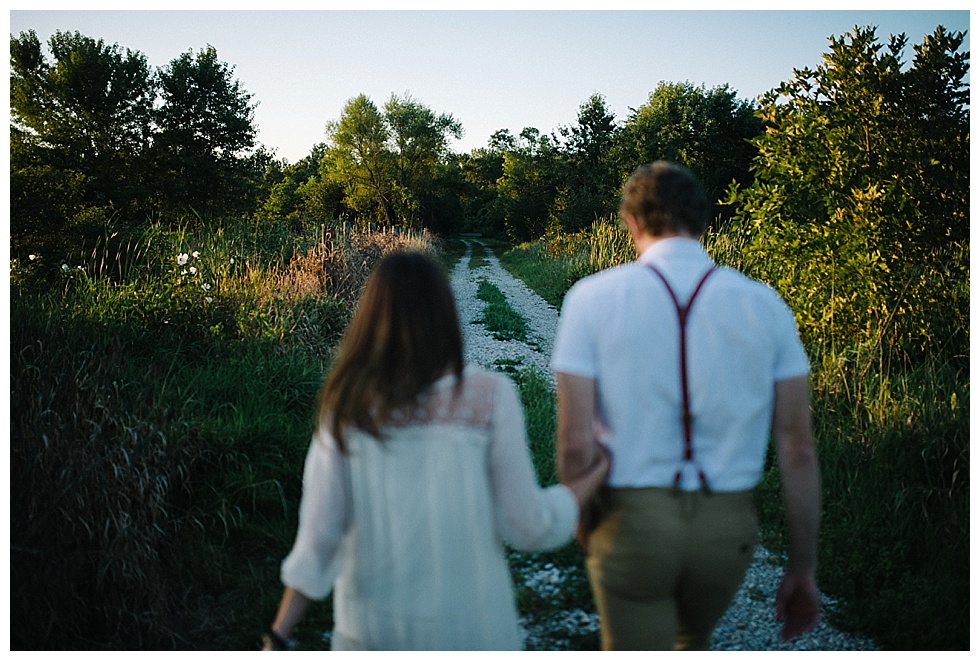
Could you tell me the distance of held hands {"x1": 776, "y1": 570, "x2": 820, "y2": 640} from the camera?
1.85 m

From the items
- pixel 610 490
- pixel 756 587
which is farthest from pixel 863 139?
pixel 610 490

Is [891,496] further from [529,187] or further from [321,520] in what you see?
[529,187]

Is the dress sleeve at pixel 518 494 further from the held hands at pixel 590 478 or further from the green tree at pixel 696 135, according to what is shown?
the green tree at pixel 696 135

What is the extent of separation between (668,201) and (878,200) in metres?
4.91

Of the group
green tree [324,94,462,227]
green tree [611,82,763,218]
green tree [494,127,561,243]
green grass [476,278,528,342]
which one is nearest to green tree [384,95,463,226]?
green tree [324,94,462,227]

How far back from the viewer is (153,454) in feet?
12.1

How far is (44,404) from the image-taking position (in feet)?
12.4

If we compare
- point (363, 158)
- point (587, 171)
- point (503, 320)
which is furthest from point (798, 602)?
point (363, 158)

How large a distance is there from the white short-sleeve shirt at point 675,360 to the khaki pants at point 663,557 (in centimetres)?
5

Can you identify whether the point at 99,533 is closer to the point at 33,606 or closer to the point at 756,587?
the point at 33,606

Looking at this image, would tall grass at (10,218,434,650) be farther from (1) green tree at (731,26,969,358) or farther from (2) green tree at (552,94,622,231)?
(2) green tree at (552,94,622,231)

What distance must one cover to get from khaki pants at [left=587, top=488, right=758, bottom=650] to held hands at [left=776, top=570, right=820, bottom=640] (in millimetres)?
272

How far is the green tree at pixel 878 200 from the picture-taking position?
18.2 feet

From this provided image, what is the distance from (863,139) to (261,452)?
19.1ft
